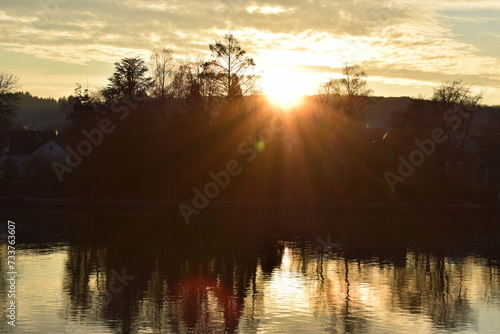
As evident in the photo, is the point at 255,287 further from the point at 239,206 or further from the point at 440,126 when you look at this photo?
the point at 440,126

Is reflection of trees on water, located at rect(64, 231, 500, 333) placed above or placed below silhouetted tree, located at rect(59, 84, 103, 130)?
below

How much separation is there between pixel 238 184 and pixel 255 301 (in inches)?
1491

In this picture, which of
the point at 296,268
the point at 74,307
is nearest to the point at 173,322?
the point at 74,307

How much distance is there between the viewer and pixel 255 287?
82.2ft

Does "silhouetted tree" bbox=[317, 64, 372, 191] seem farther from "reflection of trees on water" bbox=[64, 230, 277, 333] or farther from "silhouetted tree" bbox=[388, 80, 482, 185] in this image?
"reflection of trees on water" bbox=[64, 230, 277, 333]

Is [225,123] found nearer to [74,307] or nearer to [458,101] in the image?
[458,101]

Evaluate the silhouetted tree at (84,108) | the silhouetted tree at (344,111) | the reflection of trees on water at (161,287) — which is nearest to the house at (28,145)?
the silhouetted tree at (84,108)

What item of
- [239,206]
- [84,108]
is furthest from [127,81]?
[239,206]

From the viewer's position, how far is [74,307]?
2094 centimetres

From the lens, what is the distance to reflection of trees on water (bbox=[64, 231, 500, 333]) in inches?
783

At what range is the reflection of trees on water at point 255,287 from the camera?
65.3 feet

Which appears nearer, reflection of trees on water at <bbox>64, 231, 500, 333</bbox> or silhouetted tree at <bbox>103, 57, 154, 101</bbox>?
reflection of trees on water at <bbox>64, 231, 500, 333</bbox>

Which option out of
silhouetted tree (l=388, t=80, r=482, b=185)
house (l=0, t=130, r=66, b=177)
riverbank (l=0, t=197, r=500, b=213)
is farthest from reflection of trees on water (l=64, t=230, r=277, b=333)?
house (l=0, t=130, r=66, b=177)

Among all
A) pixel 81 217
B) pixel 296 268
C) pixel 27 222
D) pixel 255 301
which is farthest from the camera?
pixel 81 217
